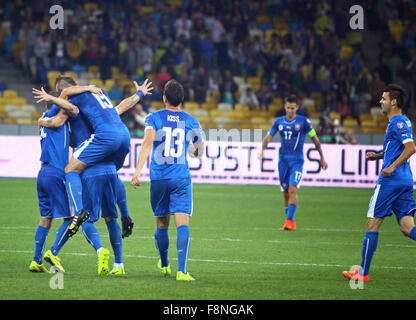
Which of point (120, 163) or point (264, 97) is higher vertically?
point (264, 97)

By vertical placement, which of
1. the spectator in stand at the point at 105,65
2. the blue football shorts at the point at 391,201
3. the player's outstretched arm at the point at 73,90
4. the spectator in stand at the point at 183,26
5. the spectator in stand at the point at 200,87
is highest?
the spectator in stand at the point at 183,26

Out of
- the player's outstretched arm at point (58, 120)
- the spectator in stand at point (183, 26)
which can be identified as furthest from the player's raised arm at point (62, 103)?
the spectator in stand at point (183, 26)

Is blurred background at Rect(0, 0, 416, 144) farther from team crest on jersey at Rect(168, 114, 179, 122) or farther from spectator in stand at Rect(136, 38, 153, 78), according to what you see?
team crest on jersey at Rect(168, 114, 179, 122)

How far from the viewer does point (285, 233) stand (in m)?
13.7

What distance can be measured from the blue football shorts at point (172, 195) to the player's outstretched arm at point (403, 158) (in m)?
2.18

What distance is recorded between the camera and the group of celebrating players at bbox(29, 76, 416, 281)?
28.7 ft

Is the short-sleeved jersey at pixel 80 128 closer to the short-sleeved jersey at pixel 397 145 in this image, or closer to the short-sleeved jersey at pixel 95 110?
the short-sleeved jersey at pixel 95 110

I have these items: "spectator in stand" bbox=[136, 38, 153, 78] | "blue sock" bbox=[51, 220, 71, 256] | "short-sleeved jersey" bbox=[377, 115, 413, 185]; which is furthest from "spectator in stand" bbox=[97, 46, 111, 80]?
"short-sleeved jersey" bbox=[377, 115, 413, 185]

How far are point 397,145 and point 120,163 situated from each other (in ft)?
10.5

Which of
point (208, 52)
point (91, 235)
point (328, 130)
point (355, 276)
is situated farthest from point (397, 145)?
point (208, 52)

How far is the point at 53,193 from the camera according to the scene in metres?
9.43

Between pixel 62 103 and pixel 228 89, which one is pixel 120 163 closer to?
pixel 62 103

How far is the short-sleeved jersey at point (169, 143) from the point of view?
8.77 metres

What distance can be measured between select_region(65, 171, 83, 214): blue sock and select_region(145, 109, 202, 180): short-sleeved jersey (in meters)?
0.85
